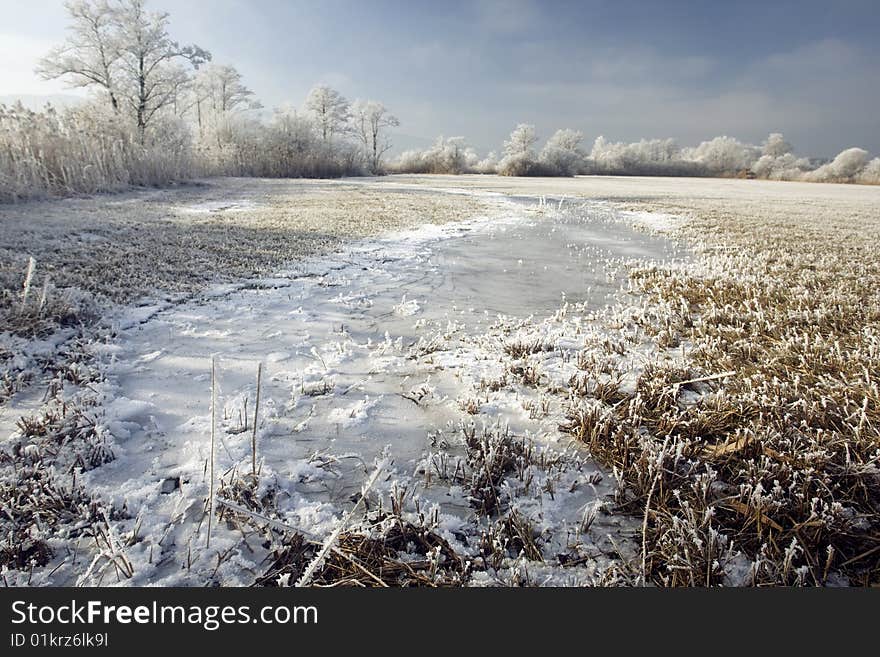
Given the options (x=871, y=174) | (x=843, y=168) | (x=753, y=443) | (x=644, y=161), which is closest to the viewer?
(x=753, y=443)

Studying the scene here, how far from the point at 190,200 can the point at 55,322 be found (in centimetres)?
1024

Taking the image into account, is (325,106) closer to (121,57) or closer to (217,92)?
(217,92)

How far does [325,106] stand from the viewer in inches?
1832

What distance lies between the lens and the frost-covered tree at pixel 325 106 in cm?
4606

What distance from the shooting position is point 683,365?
285cm

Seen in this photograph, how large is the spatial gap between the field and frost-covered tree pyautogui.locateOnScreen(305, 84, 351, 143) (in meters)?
47.1

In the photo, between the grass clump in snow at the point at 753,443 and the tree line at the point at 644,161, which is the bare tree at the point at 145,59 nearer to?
the tree line at the point at 644,161

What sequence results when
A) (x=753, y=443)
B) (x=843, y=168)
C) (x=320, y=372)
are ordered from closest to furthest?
(x=753, y=443) → (x=320, y=372) → (x=843, y=168)

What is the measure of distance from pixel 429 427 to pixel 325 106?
2051 inches

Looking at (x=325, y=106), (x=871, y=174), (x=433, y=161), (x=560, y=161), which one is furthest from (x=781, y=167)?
(x=325, y=106)

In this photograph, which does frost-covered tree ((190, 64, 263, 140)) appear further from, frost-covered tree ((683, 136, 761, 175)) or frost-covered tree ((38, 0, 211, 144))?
frost-covered tree ((683, 136, 761, 175))

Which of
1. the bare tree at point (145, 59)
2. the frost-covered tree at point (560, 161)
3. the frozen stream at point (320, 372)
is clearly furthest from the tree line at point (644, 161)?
the frozen stream at point (320, 372)

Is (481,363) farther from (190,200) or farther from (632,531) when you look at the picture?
(190,200)

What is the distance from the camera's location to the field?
147cm
